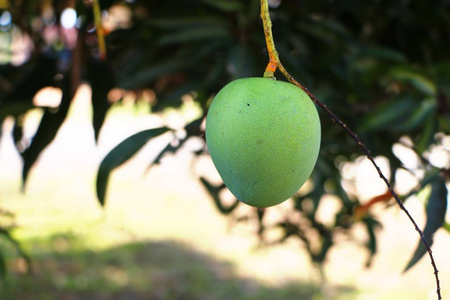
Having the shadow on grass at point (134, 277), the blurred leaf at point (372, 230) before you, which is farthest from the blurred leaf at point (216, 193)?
the shadow on grass at point (134, 277)

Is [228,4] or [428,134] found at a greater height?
[228,4]

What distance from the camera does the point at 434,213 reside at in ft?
2.22

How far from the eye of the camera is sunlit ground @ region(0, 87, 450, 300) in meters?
2.62

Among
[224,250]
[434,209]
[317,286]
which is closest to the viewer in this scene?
[434,209]

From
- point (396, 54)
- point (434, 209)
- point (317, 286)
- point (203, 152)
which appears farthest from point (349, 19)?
point (317, 286)

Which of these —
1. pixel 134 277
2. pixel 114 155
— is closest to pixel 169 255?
pixel 134 277

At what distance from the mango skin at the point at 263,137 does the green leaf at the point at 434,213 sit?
0.30m

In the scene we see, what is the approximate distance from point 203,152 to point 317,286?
189 centimetres

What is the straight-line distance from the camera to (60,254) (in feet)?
9.77

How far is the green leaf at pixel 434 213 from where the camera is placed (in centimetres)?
63

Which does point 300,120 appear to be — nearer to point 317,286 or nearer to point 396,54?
point 396,54

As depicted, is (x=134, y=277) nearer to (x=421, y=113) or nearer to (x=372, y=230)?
(x=372, y=230)

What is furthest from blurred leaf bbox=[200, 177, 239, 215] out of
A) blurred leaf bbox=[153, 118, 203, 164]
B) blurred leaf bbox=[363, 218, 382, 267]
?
blurred leaf bbox=[153, 118, 203, 164]

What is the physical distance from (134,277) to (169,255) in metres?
0.40
